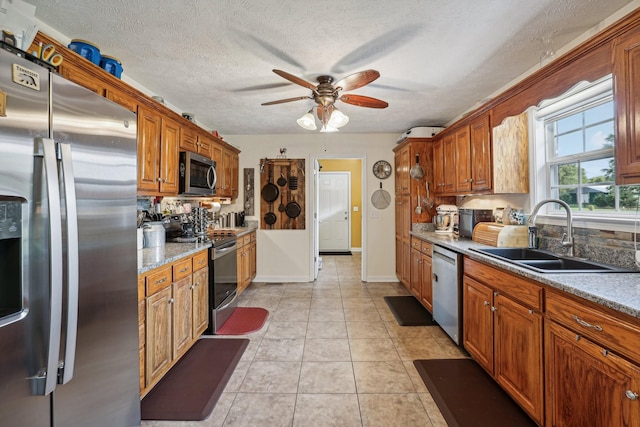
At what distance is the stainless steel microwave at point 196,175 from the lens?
286 centimetres

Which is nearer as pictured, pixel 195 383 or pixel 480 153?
pixel 195 383

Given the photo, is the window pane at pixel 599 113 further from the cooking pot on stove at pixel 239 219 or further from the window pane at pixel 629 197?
the cooking pot on stove at pixel 239 219

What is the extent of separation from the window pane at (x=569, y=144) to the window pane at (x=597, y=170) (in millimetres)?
132

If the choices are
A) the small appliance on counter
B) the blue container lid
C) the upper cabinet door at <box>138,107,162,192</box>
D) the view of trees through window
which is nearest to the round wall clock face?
the small appliance on counter

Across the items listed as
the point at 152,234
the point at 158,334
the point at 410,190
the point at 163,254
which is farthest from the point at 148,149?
the point at 410,190

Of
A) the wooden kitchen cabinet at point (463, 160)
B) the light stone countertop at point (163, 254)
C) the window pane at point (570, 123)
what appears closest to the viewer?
the light stone countertop at point (163, 254)

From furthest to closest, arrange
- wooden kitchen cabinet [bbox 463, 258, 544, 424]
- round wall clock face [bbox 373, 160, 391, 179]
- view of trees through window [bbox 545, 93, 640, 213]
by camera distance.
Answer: round wall clock face [bbox 373, 160, 391, 179] → view of trees through window [bbox 545, 93, 640, 213] → wooden kitchen cabinet [bbox 463, 258, 544, 424]

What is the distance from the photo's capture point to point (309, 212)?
468cm

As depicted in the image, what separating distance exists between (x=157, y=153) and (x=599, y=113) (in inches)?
134

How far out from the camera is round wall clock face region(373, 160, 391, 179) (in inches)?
183

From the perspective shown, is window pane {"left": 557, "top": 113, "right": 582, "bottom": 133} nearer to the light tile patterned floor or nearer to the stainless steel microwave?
the light tile patterned floor

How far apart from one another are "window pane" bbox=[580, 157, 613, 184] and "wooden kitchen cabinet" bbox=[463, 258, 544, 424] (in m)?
A: 1.01

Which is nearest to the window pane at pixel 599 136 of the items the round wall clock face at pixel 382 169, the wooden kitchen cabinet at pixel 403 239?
the wooden kitchen cabinet at pixel 403 239

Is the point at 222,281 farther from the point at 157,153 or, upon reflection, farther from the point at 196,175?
the point at 157,153
